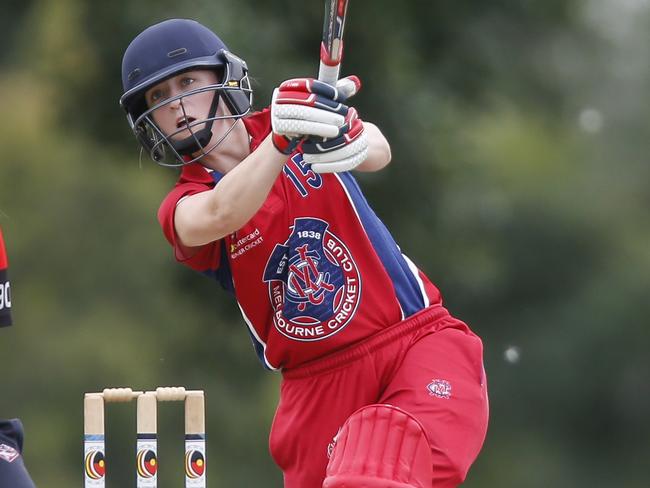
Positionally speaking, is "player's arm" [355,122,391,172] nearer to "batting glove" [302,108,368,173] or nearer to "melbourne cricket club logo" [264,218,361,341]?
"melbourne cricket club logo" [264,218,361,341]

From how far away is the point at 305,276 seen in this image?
3793 millimetres

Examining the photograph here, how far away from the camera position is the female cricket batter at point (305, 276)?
146 inches

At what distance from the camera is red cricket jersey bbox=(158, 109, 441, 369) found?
3.79 m

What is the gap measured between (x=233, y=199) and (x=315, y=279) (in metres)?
0.36

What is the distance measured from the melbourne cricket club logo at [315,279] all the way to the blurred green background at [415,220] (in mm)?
3975

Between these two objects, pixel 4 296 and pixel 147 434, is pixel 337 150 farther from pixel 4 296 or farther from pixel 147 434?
pixel 147 434

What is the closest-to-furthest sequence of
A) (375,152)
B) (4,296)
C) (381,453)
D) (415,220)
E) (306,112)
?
(306,112) → (381,453) → (4,296) → (375,152) → (415,220)

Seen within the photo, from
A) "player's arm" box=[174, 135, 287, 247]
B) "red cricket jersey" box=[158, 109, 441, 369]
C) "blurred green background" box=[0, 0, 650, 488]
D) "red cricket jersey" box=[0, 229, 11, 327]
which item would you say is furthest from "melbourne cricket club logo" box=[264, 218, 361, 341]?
"blurred green background" box=[0, 0, 650, 488]

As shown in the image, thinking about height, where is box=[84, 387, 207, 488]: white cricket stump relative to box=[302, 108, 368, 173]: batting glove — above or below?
below

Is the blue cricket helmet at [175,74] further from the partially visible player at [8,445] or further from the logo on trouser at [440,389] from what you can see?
the logo on trouser at [440,389]

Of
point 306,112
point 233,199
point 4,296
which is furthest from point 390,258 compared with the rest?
point 4,296

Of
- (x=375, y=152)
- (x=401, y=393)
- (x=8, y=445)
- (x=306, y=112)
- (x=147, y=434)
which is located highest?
(x=306, y=112)

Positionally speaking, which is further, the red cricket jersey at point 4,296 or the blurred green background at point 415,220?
the blurred green background at point 415,220

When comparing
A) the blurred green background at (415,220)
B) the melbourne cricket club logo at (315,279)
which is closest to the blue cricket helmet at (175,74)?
the melbourne cricket club logo at (315,279)
